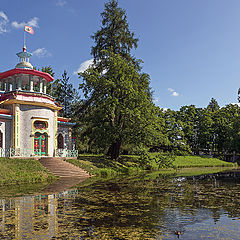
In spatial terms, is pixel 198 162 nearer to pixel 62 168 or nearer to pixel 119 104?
pixel 119 104

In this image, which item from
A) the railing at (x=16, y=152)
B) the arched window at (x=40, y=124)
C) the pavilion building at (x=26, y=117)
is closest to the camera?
the railing at (x=16, y=152)

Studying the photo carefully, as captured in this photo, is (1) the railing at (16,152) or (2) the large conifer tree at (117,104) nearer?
(1) the railing at (16,152)

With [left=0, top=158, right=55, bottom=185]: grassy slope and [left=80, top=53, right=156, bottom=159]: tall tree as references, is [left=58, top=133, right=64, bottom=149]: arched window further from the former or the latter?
[left=0, top=158, right=55, bottom=185]: grassy slope

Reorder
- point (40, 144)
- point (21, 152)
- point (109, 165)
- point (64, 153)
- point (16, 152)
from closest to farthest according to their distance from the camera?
point (16, 152), point (21, 152), point (40, 144), point (64, 153), point (109, 165)

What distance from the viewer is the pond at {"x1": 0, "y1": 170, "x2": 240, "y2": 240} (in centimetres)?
757

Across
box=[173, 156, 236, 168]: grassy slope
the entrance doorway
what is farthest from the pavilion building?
box=[173, 156, 236, 168]: grassy slope

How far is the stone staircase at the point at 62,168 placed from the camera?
24.7 meters

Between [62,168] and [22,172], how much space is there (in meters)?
4.45

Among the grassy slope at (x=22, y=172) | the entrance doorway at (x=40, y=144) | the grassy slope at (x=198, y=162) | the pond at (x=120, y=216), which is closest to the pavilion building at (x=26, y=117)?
the entrance doorway at (x=40, y=144)

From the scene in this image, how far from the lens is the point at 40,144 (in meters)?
28.3

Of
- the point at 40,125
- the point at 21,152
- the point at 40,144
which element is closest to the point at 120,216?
the point at 21,152

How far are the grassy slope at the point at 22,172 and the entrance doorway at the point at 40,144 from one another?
9.91 feet

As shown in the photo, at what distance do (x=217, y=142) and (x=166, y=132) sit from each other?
3418 cm

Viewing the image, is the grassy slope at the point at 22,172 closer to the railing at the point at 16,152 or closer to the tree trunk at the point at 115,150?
the railing at the point at 16,152
